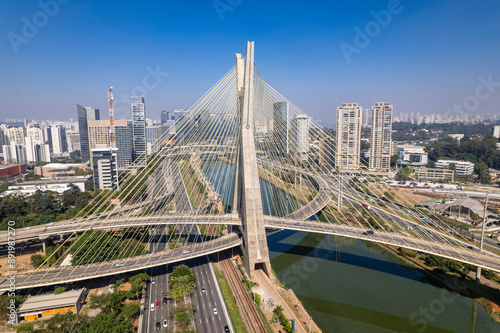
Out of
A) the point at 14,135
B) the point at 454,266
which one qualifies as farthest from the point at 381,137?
the point at 14,135

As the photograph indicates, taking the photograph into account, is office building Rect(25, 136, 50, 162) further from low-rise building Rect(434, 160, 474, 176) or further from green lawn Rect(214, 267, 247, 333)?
low-rise building Rect(434, 160, 474, 176)

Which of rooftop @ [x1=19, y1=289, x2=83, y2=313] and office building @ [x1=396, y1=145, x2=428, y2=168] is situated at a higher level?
office building @ [x1=396, y1=145, x2=428, y2=168]

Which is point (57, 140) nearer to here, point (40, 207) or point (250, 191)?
point (40, 207)

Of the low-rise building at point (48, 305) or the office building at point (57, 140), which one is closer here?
the low-rise building at point (48, 305)

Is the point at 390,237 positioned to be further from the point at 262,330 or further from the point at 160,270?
the point at 160,270

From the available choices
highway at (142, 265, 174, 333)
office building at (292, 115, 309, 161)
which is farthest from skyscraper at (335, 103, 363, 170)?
highway at (142, 265, 174, 333)

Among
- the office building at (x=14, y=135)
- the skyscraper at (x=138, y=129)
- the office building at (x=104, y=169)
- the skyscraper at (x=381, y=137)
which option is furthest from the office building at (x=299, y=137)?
the office building at (x=14, y=135)

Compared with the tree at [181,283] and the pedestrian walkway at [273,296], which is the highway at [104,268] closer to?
the tree at [181,283]
